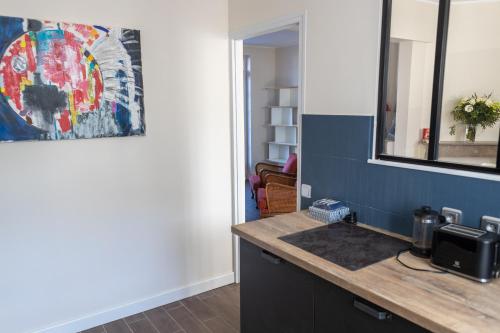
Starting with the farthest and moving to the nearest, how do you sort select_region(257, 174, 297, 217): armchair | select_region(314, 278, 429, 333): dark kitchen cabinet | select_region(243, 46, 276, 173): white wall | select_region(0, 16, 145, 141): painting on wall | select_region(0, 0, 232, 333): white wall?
select_region(243, 46, 276, 173): white wall → select_region(257, 174, 297, 217): armchair → select_region(0, 0, 232, 333): white wall → select_region(0, 16, 145, 141): painting on wall → select_region(314, 278, 429, 333): dark kitchen cabinet

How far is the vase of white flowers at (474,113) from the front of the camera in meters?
1.55

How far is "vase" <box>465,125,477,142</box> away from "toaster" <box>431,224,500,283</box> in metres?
0.46

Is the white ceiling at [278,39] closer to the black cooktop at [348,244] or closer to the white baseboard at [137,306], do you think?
the white baseboard at [137,306]

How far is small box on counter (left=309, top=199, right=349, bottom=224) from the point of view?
6.48 feet

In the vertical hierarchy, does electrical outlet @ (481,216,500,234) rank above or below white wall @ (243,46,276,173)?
below

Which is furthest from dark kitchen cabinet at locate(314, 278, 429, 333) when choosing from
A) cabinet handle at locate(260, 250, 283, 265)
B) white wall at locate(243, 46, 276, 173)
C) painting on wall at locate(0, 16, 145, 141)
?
white wall at locate(243, 46, 276, 173)

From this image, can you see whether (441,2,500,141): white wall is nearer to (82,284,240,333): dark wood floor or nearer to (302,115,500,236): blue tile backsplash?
(302,115,500,236): blue tile backsplash

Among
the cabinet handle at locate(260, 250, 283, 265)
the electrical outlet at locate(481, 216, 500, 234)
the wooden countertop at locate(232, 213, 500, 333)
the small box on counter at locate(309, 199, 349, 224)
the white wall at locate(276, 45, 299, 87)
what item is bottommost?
the cabinet handle at locate(260, 250, 283, 265)

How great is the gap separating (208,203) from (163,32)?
4.41ft

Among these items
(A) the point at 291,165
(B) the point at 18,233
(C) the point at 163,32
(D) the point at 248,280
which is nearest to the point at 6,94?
(B) the point at 18,233

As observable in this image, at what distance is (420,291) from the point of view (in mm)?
1230

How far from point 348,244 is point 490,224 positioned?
56 centimetres

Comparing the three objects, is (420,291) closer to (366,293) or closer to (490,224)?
(366,293)

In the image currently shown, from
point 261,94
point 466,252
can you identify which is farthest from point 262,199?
point 261,94
